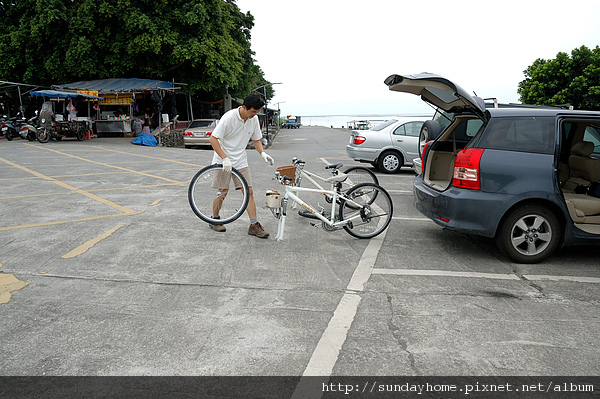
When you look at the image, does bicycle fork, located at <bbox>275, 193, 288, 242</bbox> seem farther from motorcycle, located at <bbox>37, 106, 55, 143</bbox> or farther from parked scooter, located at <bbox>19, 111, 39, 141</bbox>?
parked scooter, located at <bbox>19, 111, 39, 141</bbox>

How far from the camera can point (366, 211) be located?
5746 mm

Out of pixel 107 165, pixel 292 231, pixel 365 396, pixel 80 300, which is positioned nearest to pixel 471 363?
pixel 365 396

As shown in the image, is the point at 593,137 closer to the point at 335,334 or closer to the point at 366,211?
the point at 366,211

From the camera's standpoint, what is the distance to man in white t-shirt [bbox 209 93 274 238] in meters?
5.38

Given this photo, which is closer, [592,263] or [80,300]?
[80,300]

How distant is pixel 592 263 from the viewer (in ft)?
16.5

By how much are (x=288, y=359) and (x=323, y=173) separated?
31.1 feet

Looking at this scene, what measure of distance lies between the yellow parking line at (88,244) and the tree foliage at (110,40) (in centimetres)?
2232

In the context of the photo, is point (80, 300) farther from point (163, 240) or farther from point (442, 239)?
point (442, 239)

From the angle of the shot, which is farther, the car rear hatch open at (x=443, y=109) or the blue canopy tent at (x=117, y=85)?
the blue canopy tent at (x=117, y=85)

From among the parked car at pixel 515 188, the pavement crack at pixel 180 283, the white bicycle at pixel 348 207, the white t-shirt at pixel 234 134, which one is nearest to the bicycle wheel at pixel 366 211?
the white bicycle at pixel 348 207

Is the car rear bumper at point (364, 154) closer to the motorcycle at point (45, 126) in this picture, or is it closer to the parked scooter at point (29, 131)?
the motorcycle at point (45, 126)

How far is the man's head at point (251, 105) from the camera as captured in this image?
5.27m

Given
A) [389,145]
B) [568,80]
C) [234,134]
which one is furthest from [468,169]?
[568,80]
